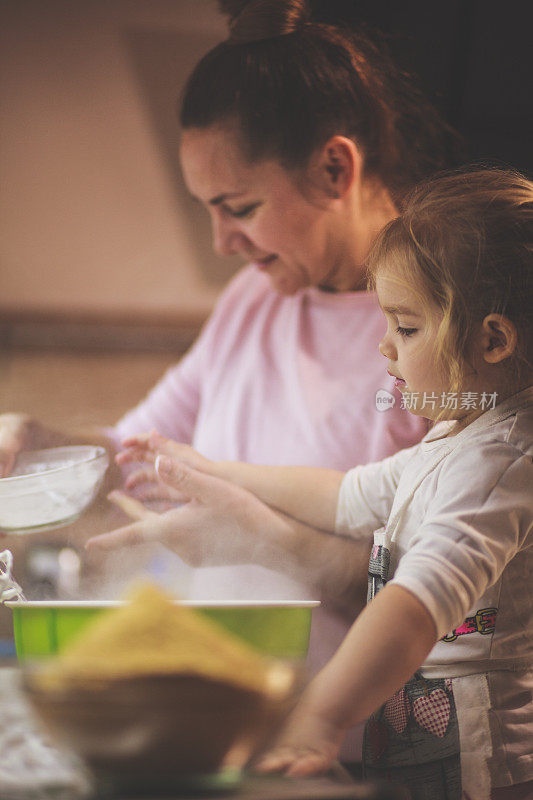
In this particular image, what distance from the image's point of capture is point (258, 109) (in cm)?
58

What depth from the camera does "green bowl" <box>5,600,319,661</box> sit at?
0.46 metres

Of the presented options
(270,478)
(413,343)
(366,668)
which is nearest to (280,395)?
(270,478)

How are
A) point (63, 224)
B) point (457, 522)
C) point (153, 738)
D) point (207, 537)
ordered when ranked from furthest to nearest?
point (63, 224) → point (207, 537) → point (457, 522) → point (153, 738)

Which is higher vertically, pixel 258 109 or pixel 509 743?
pixel 258 109

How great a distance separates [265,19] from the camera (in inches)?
23.0

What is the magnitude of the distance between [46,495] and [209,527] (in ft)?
0.41

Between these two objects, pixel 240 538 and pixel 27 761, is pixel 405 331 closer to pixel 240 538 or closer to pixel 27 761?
pixel 240 538

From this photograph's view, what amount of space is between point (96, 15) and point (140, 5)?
0.04 metres

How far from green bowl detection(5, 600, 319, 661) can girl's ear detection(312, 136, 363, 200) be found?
31 centimetres

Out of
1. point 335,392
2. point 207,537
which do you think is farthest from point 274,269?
point 207,537

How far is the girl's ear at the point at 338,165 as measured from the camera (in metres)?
0.58

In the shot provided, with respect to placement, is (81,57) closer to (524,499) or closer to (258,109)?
(258,109)

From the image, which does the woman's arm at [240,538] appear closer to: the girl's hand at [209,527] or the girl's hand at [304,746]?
the girl's hand at [209,527]
